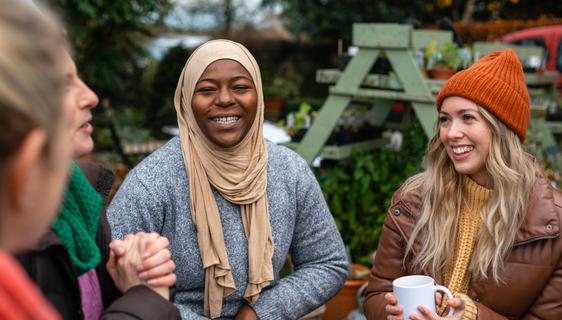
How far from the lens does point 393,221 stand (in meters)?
2.63

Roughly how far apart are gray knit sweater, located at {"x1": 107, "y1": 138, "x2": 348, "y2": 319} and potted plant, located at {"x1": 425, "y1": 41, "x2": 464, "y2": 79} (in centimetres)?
190

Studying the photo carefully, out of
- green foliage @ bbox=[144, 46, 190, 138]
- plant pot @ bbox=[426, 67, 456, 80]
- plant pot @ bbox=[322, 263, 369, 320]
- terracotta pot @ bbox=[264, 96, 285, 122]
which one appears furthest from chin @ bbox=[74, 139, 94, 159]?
terracotta pot @ bbox=[264, 96, 285, 122]

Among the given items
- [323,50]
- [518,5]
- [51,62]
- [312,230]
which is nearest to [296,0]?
[323,50]

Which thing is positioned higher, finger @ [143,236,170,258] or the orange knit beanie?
the orange knit beanie

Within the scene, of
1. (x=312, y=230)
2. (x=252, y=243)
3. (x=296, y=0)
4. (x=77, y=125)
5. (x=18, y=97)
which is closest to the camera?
(x=18, y=97)

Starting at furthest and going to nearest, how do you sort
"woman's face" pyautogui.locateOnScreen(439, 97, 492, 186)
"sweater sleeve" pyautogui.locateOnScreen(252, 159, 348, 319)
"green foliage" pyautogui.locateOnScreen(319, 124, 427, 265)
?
"green foliage" pyautogui.locateOnScreen(319, 124, 427, 265)
"sweater sleeve" pyautogui.locateOnScreen(252, 159, 348, 319)
"woman's face" pyautogui.locateOnScreen(439, 97, 492, 186)

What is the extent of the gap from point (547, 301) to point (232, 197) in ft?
3.84

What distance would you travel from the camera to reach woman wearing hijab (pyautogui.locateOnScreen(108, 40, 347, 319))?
8.14ft

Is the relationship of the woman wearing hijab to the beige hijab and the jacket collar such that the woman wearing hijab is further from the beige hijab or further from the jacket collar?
the jacket collar

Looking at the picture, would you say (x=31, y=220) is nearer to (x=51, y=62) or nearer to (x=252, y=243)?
(x=51, y=62)

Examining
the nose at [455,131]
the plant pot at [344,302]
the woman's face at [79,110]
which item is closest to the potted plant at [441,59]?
the plant pot at [344,302]

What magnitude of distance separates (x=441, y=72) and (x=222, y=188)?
2.24 meters

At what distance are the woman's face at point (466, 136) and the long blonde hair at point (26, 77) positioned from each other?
1.85 metres

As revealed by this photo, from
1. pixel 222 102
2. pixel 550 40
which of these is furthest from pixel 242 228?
pixel 550 40
